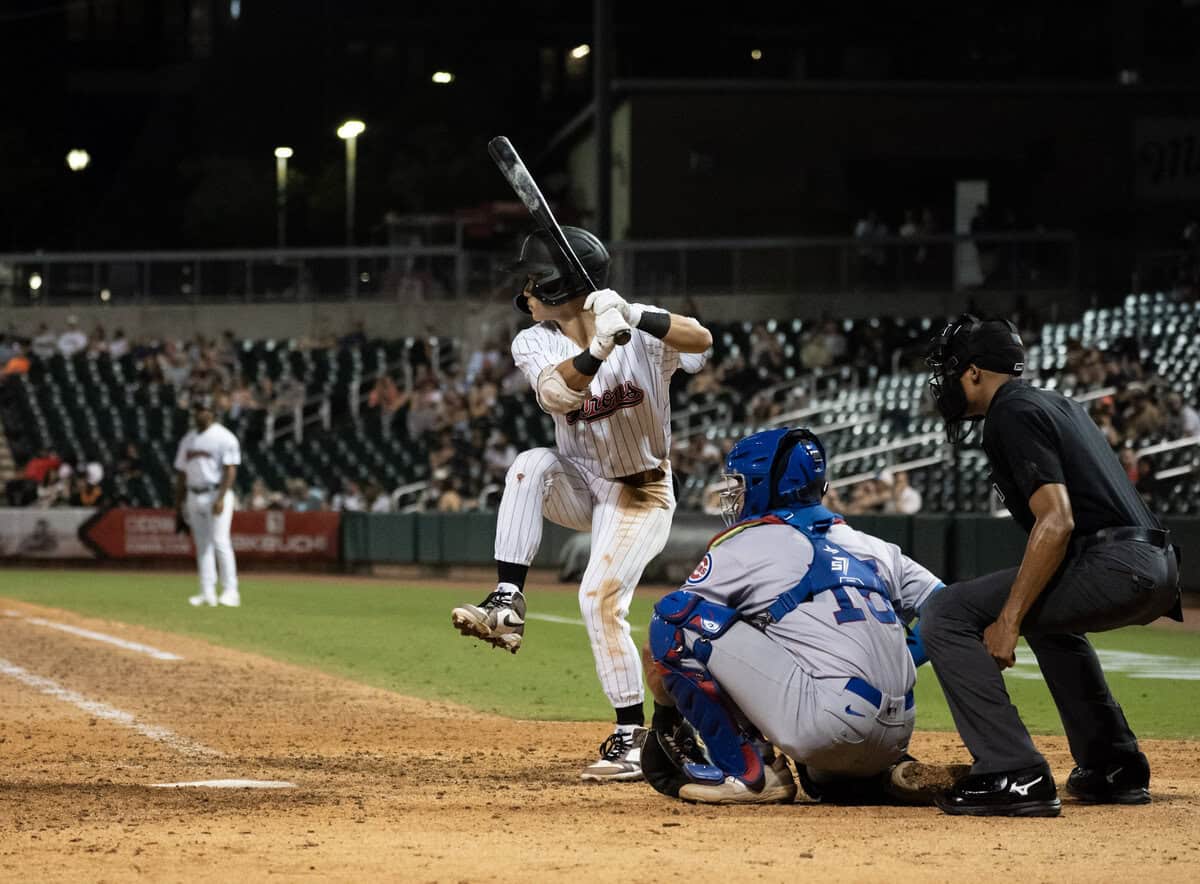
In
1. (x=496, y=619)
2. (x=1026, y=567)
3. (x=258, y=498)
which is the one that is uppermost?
(x=1026, y=567)

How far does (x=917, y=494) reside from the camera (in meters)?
20.9

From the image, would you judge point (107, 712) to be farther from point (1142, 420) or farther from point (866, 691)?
point (1142, 420)

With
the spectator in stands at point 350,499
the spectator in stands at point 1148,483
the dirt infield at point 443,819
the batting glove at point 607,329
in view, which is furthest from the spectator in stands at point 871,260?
the batting glove at point 607,329

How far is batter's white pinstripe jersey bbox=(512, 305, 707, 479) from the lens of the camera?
6.88 meters

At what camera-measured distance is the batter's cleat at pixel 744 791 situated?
6.21 meters

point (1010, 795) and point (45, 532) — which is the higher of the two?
point (1010, 795)

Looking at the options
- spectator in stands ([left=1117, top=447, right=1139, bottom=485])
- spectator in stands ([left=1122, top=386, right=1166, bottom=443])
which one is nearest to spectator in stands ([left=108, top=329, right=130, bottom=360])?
spectator in stands ([left=1122, top=386, right=1166, bottom=443])

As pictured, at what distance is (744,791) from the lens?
6.21 metres

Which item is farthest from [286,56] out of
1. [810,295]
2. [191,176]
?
[810,295]

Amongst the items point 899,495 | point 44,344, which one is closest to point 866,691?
point 899,495

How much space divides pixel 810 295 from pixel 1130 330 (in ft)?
19.5

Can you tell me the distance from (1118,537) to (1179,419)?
49.6 ft

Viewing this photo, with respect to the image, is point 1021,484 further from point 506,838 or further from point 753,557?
point 506,838

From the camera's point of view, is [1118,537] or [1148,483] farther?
[1148,483]
